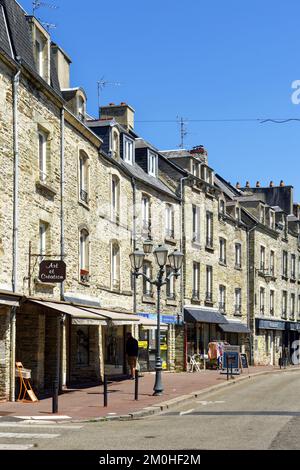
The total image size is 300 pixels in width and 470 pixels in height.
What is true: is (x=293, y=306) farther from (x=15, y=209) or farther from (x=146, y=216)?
(x=15, y=209)

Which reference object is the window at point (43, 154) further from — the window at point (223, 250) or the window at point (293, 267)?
the window at point (293, 267)

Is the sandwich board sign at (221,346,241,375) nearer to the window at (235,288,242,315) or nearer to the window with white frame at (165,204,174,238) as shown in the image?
the window with white frame at (165,204,174,238)

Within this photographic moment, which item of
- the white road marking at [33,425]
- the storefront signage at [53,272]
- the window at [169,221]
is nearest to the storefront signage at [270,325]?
the window at [169,221]

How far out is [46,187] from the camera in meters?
22.5

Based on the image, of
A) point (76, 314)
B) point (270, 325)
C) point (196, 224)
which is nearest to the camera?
point (76, 314)

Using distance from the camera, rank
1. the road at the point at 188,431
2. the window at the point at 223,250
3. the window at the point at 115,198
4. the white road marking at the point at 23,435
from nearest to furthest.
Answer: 1. the road at the point at 188,431
2. the white road marking at the point at 23,435
3. the window at the point at 115,198
4. the window at the point at 223,250

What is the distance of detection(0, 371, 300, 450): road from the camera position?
12266 mm

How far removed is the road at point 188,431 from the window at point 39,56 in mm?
10569

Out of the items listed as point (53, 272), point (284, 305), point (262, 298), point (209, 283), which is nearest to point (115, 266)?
point (53, 272)

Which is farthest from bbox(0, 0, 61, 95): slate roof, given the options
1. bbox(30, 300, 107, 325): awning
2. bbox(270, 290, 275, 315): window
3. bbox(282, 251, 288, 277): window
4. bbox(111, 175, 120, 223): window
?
bbox(282, 251, 288, 277): window

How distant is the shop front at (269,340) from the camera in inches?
1871

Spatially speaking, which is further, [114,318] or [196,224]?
[196,224]

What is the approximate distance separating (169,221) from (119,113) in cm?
622

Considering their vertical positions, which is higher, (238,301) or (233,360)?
(238,301)
